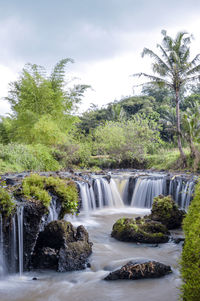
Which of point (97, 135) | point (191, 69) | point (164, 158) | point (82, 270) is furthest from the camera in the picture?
point (97, 135)

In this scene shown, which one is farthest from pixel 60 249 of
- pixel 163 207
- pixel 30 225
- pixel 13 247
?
pixel 163 207

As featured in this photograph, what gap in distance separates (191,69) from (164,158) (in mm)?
7075

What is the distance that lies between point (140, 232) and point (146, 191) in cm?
595

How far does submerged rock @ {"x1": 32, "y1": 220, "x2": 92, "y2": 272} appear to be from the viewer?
195 inches

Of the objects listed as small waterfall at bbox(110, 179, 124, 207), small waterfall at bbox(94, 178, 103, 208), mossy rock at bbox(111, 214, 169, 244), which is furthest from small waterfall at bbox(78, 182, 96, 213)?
mossy rock at bbox(111, 214, 169, 244)

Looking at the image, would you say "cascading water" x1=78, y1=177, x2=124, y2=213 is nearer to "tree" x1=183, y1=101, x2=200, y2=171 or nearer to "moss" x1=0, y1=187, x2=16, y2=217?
"moss" x1=0, y1=187, x2=16, y2=217

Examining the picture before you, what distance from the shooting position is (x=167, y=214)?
7.94 m

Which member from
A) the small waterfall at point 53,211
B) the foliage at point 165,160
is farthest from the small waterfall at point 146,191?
the small waterfall at point 53,211

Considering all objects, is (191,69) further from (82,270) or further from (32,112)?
(82,270)

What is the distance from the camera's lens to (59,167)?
1684 cm

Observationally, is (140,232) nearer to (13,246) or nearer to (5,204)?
(13,246)

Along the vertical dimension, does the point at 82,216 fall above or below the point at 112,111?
below

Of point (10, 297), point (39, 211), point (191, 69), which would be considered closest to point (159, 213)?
point (39, 211)

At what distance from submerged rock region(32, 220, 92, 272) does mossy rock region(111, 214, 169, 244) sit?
1.46 metres
